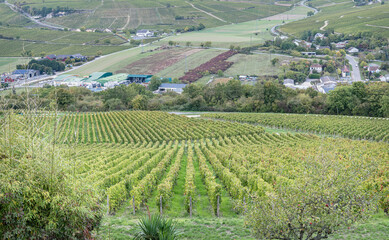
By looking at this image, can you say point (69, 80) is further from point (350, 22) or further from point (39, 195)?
point (350, 22)

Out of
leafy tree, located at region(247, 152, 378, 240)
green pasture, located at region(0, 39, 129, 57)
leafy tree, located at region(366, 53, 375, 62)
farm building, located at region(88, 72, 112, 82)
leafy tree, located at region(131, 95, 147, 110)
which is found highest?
green pasture, located at region(0, 39, 129, 57)

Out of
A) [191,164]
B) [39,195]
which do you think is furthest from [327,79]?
[39,195]

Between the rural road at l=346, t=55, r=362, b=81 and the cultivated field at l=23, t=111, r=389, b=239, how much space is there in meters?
58.5

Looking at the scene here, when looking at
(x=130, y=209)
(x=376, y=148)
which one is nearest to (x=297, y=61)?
(x=376, y=148)

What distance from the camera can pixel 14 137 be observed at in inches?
546

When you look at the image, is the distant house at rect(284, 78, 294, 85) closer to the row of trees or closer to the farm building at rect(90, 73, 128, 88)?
the row of trees

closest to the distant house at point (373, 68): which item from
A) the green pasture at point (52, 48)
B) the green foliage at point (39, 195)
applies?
the green pasture at point (52, 48)

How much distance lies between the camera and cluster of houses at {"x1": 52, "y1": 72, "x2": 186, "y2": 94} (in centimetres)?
10756

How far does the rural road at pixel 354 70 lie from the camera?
114344 mm

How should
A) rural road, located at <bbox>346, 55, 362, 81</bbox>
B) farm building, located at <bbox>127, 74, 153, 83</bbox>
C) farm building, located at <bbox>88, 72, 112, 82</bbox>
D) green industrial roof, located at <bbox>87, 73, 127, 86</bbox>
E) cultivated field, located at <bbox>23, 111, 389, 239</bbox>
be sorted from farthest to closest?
1. farm building, located at <bbox>127, 74, 153, 83</bbox>
2. farm building, located at <bbox>88, 72, 112, 82</bbox>
3. rural road, located at <bbox>346, 55, 362, 81</bbox>
4. green industrial roof, located at <bbox>87, 73, 127, 86</bbox>
5. cultivated field, located at <bbox>23, 111, 389, 239</bbox>

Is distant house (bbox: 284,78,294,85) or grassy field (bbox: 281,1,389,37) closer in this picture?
distant house (bbox: 284,78,294,85)

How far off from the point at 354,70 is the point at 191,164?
10856cm

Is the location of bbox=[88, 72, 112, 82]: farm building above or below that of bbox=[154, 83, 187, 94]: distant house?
above

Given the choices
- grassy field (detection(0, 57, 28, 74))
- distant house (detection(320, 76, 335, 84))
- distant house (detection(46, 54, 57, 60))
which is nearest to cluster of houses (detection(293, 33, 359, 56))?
distant house (detection(320, 76, 335, 84))
